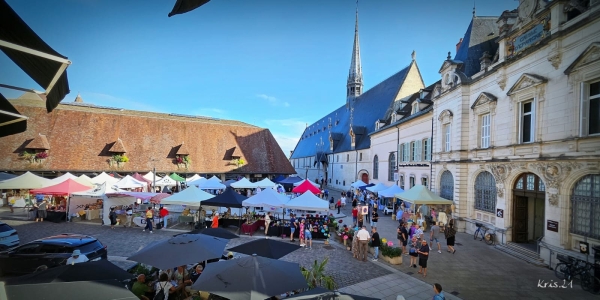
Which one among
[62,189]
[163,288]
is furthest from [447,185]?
[62,189]

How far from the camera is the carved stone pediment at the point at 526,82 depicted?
11135mm

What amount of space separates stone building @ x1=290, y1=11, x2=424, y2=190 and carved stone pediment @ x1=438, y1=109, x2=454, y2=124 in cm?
1175

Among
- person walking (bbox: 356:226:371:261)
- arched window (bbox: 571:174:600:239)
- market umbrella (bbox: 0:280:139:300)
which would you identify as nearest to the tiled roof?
person walking (bbox: 356:226:371:261)

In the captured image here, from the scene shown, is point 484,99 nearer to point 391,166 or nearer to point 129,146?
point 391,166

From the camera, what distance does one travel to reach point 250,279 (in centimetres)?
508

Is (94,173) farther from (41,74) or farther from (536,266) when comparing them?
(536,266)

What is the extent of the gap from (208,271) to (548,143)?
13.3 meters

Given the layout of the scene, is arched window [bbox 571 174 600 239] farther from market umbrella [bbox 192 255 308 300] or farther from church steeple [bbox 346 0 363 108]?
church steeple [bbox 346 0 363 108]

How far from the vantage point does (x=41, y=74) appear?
3.35m

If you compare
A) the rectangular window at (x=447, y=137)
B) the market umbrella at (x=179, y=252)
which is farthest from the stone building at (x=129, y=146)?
the market umbrella at (x=179, y=252)

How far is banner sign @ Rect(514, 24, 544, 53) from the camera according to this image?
11340mm

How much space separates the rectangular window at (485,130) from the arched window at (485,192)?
65.9 inches

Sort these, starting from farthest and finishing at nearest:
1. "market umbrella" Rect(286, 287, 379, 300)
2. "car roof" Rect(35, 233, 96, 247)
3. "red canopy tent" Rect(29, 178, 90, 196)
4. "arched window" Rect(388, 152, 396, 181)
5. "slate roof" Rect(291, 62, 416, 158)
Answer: "slate roof" Rect(291, 62, 416, 158) < "arched window" Rect(388, 152, 396, 181) < "red canopy tent" Rect(29, 178, 90, 196) < "car roof" Rect(35, 233, 96, 247) < "market umbrella" Rect(286, 287, 379, 300)

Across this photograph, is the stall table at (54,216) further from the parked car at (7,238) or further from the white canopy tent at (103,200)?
the parked car at (7,238)
